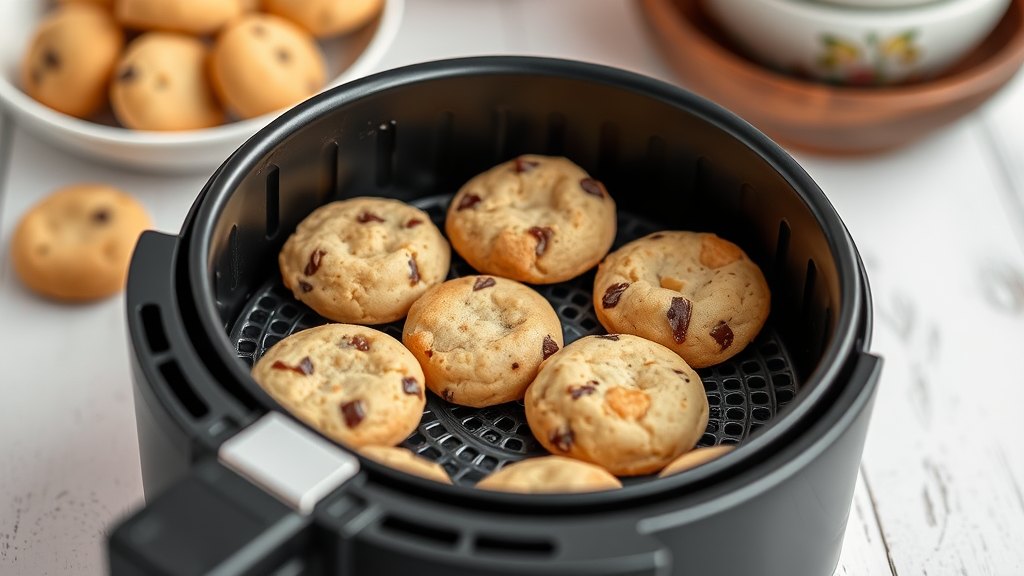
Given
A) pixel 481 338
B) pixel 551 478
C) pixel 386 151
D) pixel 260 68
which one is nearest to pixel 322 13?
pixel 260 68

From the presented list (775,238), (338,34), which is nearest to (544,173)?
(775,238)

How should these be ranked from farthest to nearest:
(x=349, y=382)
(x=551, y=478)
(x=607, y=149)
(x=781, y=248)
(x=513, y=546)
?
1. (x=607, y=149)
2. (x=781, y=248)
3. (x=349, y=382)
4. (x=551, y=478)
5. (x=513, y=546)

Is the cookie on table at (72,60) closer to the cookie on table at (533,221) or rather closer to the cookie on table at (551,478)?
the cookie on table at (533,221)

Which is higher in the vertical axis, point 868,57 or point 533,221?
point 868,57

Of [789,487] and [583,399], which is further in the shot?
[583,399]

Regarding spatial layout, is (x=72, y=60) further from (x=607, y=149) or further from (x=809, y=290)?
(x=809, y=290)

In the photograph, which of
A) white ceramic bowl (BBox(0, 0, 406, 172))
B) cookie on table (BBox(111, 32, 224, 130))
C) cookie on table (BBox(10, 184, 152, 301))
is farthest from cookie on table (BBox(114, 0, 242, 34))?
cookie on table (BBox(10, 184, 152, 301))

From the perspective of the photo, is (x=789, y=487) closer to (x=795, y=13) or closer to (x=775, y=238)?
(x=775, y=238)
